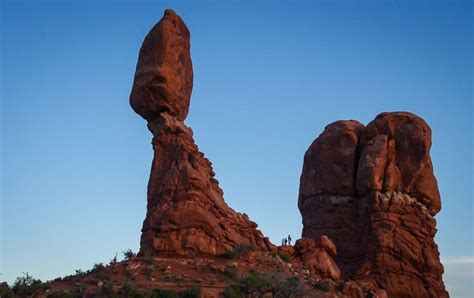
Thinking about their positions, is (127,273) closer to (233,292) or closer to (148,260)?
(148,260)

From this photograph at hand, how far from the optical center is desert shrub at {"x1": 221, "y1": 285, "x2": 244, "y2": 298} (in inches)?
1655

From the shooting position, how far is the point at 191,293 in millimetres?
41562

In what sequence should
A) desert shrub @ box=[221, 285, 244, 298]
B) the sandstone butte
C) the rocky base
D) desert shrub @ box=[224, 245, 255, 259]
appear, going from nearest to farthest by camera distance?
desert shrub @ box=[221, 285, 244, 298], the rocky base, the sandstone butte, desert shrub @ box=[224, 245, 255, 259]

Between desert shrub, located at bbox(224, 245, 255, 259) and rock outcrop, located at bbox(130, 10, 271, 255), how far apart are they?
376 millimetres

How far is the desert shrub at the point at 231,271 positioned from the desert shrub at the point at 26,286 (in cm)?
911

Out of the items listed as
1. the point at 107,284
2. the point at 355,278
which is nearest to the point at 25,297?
the point at 107,284

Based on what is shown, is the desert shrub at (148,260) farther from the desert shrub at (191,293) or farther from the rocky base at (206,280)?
the desert shrub at (191,293)

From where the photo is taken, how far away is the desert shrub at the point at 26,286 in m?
43.4

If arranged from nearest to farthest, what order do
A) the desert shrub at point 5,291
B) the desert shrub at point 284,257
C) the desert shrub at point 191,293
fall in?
the desert shrub at point 191,293 < the desert shrub at point 5,291 < the desert shrub at point 284,257

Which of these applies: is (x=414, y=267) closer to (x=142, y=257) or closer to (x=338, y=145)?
(x=338, y=145)

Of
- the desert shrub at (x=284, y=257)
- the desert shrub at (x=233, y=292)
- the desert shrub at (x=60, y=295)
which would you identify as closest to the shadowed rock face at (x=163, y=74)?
the desert shrub at (x=284, y=257)

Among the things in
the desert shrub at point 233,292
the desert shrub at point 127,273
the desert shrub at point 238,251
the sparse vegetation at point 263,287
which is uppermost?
the desert shrub at point 238,251

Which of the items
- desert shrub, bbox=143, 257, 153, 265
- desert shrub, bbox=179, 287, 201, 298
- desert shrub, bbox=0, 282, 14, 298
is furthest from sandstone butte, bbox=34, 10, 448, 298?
desert shrub, bbox=0, 282, 14, 298

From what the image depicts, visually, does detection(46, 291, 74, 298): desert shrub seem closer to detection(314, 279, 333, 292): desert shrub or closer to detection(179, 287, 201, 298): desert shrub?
detection(179, 287, 201, 298): desert shrub
